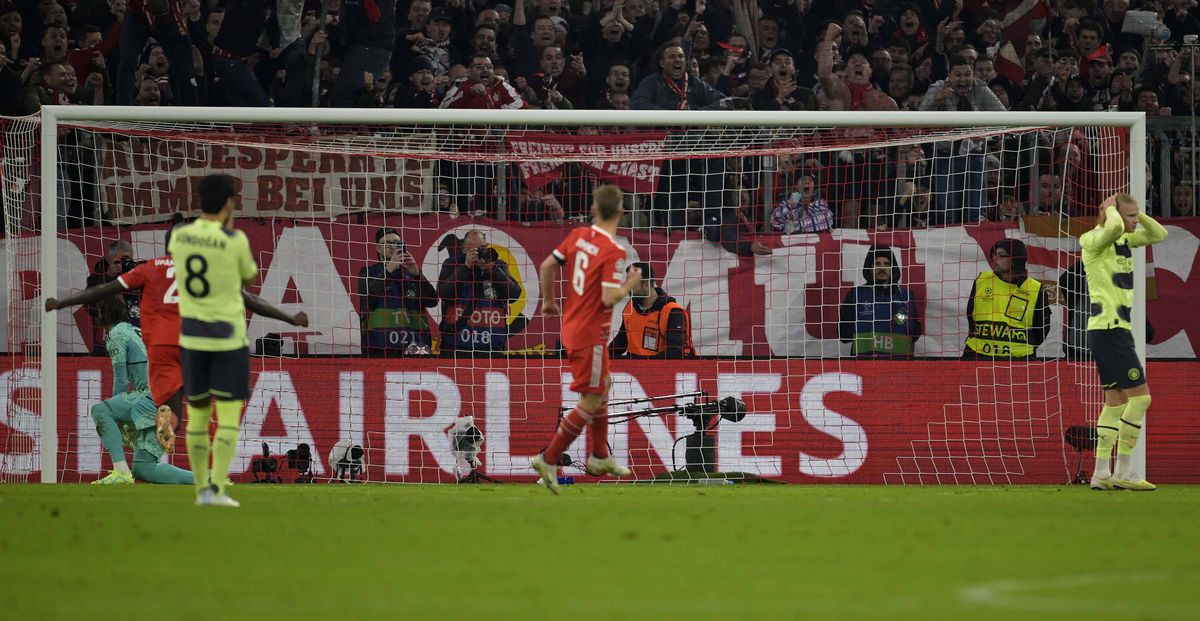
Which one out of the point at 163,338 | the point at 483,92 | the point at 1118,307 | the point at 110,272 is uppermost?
the point at 483,92

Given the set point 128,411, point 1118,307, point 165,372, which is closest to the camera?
point 165,372

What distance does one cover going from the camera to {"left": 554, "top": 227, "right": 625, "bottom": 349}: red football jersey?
33.6 feet

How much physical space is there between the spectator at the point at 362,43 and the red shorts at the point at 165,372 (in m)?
5.86

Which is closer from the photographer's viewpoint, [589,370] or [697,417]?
[589,370]

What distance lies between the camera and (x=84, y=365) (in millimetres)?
14883

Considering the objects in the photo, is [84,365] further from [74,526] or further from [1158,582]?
[1158,582]

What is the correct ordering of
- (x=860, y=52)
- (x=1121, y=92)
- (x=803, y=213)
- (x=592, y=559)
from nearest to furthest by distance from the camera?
(x=592, y=559)
(x=803, y=213)
(x=860, y=52)
(x=1121, y=92)

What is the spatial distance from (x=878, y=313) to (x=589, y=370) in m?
5.67

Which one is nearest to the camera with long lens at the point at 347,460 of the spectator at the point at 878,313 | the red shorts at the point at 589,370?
the red shorts at the point at 589,370

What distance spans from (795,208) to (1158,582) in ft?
32.5

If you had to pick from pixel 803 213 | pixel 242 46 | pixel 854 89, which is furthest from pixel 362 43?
pixel 854 89

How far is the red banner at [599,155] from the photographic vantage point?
1516cm

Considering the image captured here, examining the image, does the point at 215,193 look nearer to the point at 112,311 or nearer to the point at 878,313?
the point at 112,311

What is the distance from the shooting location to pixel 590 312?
34.3 ft
